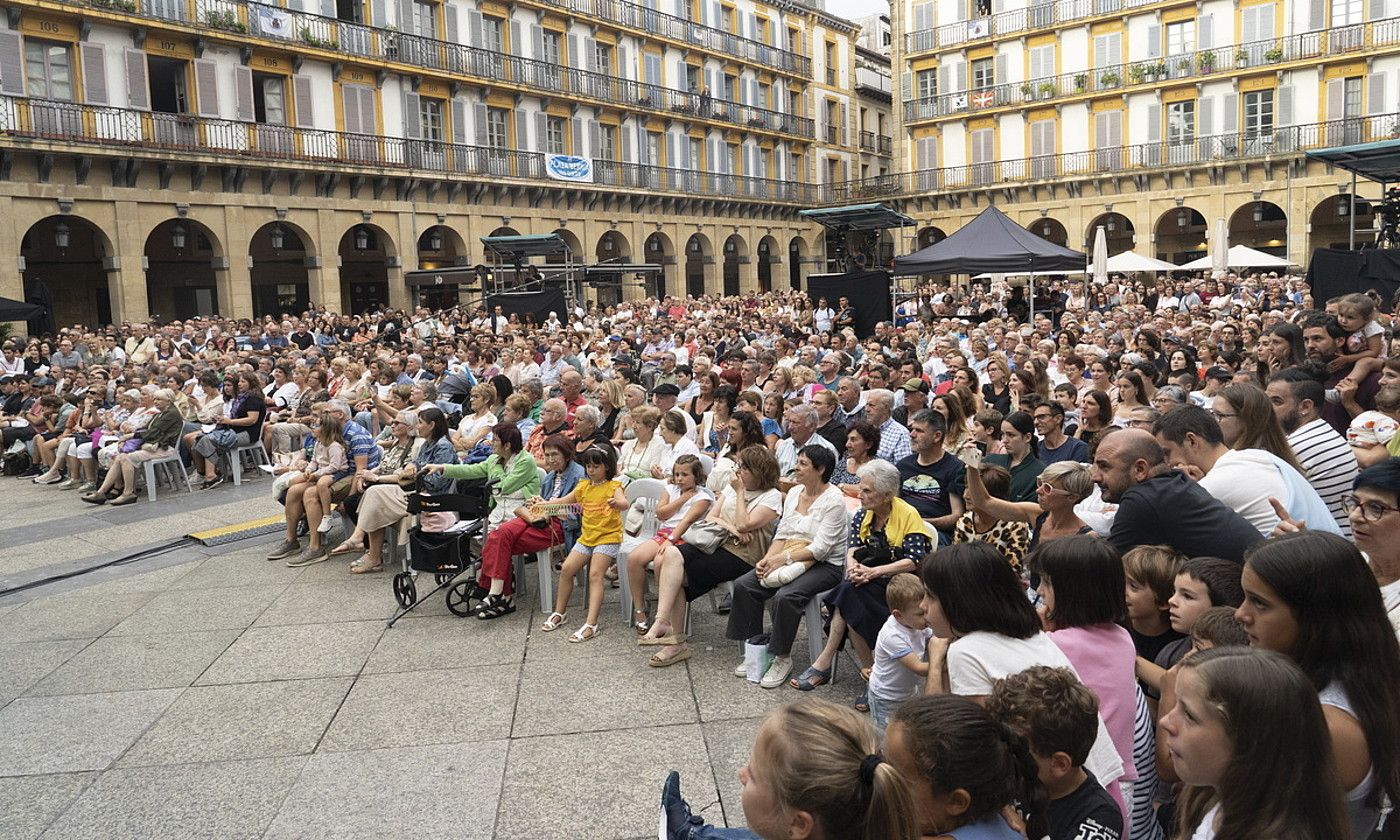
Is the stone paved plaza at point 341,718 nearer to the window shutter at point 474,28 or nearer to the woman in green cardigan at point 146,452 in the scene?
the woman in green cardigan at point 146,452

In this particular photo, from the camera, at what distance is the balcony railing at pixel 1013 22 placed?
131 ft

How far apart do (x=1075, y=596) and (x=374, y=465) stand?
7332 millimetres

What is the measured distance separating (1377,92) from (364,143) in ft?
112

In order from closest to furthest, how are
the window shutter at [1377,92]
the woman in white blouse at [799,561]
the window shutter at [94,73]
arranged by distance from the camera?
the woman in white blouse at [799,561]
the window shutter at [94,73]
the window shutter at [1377,92]

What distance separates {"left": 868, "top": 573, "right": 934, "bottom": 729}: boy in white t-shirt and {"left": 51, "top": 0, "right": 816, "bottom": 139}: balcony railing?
27080 mm

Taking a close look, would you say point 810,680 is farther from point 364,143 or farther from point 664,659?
point 364,143

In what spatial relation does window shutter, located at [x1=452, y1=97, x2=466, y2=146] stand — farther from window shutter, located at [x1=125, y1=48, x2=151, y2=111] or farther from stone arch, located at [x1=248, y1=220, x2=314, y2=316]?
window shutter, located at [x1=125, y1=48, x2=151, y2=111]

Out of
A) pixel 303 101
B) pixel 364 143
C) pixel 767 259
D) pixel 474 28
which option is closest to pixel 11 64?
pixel 303 101

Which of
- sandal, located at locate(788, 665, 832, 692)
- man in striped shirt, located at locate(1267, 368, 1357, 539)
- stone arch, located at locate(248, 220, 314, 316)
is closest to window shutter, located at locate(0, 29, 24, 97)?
stone arch, located at locate(248, 220, 314, 316)

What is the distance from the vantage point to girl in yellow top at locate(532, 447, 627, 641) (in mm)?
6793

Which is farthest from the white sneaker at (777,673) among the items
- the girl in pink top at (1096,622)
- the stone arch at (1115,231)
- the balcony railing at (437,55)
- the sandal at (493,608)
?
the stone arch at (1115,231)

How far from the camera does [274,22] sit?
2756cm

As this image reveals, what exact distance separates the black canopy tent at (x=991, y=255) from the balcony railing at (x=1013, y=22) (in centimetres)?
2787

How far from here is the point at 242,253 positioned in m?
27.4
